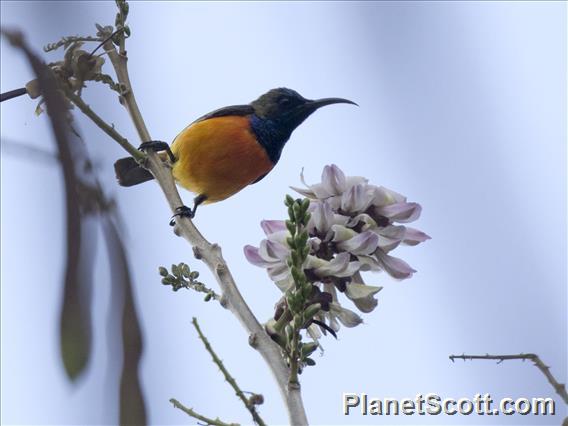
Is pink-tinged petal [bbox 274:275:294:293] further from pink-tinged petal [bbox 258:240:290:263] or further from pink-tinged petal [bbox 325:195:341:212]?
pink-tinged petal [bbox 325:195:341:212]

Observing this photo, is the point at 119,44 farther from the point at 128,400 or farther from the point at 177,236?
the point at 128,400

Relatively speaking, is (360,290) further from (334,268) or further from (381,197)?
(381,197)

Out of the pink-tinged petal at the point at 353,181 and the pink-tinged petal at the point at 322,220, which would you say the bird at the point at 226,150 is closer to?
the pink-tinged petal at the point at 353,181

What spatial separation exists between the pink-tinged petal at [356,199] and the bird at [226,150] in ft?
6.83

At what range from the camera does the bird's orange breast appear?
3957 millimetres

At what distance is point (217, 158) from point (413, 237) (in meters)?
2.51

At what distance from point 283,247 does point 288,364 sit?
27 centimetres

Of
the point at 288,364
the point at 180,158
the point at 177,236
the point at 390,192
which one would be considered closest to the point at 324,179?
the point at 390,192

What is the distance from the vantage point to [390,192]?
5.41 ft

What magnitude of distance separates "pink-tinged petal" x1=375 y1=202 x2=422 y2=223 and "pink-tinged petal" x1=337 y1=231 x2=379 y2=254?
12 centimetres

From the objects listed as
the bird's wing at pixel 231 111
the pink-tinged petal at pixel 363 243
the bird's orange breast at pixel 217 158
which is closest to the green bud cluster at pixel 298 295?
the pink-tinged petal at pixel 363 243

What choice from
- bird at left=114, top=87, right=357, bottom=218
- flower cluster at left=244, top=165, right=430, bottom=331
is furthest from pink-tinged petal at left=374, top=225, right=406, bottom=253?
bird at left=114, top=87, right=357, bottom=218

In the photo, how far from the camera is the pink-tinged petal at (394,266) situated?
Result: 1.57 meters

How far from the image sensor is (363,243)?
1502 mm
